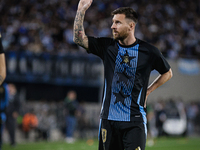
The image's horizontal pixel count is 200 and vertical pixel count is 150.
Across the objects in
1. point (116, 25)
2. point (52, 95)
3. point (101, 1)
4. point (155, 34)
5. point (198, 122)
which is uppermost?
point (101, 1)

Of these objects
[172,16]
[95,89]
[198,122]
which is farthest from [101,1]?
[198,122]

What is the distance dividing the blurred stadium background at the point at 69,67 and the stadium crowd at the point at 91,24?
0.05m

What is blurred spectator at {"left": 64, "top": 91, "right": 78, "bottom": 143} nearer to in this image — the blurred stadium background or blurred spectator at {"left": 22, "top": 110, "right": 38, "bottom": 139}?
the blurred stadium background

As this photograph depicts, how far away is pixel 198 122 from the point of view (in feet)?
70.5

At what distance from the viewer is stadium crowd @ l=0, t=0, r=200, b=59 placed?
18.6m

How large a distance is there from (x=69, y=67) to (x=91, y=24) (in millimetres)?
4591

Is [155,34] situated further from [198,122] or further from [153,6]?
[198,122]

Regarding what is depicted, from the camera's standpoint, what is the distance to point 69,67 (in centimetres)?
1819

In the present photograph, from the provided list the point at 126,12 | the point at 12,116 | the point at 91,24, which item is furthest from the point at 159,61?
the point at 91,24

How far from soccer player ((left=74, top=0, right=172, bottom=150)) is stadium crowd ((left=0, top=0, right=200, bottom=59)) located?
Result: 43.1ft

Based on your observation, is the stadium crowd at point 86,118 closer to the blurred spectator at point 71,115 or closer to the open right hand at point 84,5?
the blurred spectator at point 71,115

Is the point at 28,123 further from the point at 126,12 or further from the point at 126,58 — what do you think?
the point at 126,12

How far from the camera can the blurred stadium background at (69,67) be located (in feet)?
56.2

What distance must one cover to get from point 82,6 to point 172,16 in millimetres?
22897
